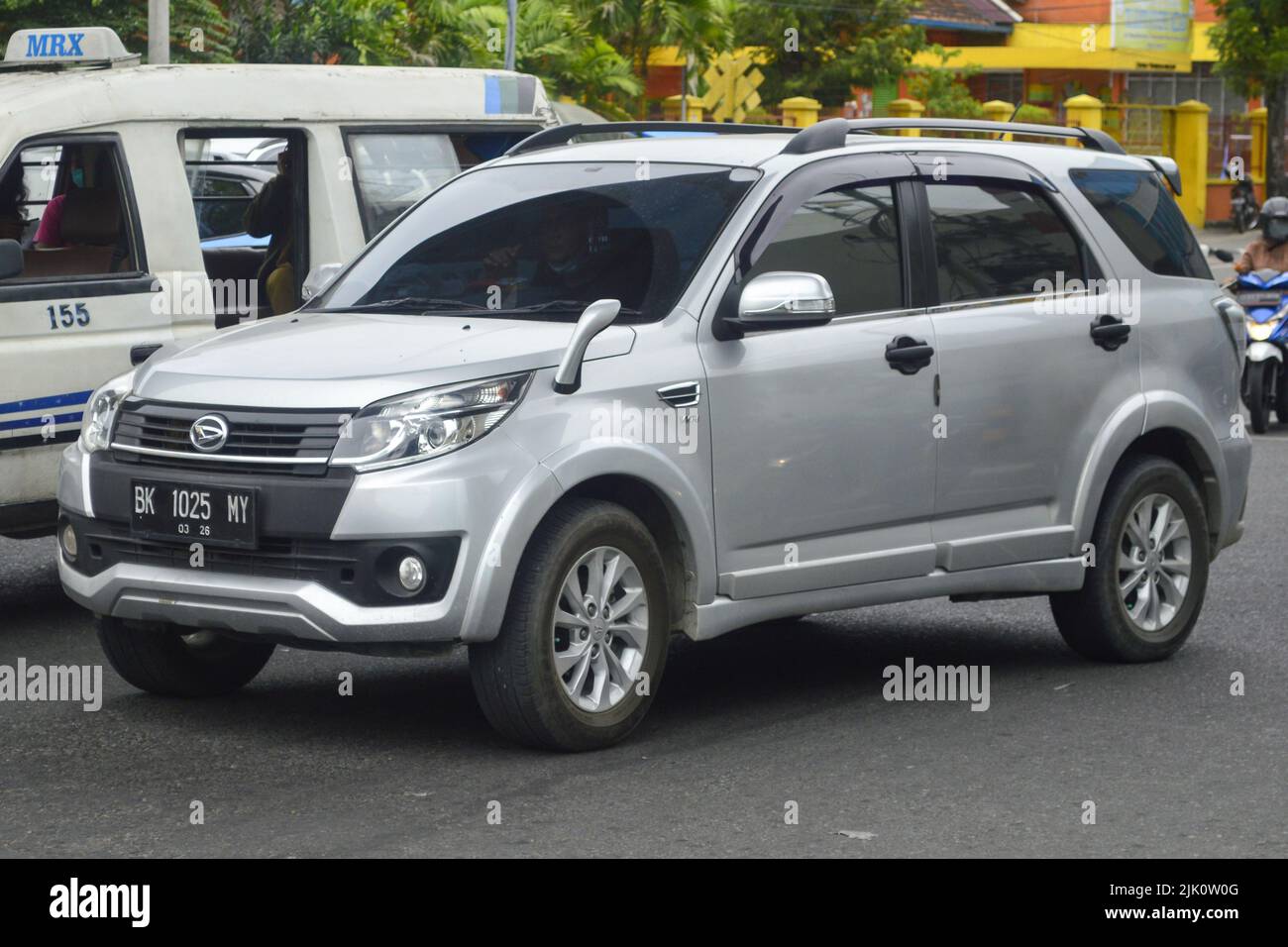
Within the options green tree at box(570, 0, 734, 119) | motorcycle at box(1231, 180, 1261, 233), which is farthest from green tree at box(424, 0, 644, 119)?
motorcycle at box(1231, 180, 1261, 233)

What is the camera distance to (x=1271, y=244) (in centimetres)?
1727

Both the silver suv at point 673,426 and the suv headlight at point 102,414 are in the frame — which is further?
the suv headlight at point 102,414

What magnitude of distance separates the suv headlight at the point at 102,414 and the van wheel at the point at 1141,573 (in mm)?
3547

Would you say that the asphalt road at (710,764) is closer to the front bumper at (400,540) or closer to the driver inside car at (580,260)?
the front bumper at (400,540)

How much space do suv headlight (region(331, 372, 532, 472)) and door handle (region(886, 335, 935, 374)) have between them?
65.2 inches

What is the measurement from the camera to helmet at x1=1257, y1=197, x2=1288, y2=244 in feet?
55.7

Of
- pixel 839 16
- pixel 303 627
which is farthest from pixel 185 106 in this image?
pixel 839 16

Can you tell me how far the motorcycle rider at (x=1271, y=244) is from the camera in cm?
1702

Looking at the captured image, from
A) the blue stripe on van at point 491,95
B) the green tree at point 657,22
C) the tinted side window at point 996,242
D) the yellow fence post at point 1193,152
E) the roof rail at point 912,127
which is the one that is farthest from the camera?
the yellow fence post at point 1193,152

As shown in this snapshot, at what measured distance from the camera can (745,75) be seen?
48969 mm

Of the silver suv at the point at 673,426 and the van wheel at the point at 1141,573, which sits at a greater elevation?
the silver suv at the point at 673,426

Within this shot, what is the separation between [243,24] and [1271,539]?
1624 centimetres

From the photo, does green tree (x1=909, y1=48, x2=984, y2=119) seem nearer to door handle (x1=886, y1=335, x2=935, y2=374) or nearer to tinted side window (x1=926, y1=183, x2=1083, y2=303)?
tinted side window (x1=926, y1=183, x2=1083, y2=303)

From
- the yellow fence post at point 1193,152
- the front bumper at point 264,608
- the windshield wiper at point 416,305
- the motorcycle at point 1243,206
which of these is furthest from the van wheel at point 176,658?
the yellow fence post at point 1193,152
